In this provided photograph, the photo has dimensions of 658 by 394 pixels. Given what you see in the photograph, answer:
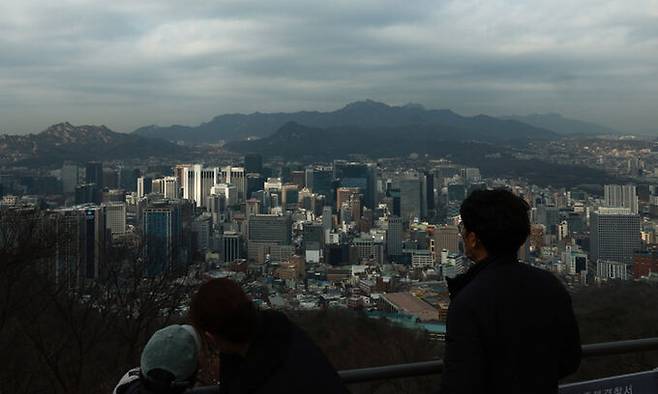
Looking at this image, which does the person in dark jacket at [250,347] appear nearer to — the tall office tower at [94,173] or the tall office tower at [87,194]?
the tall office tower at [87,194]

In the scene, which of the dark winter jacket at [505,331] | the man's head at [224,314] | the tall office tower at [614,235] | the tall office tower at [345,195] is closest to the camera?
the man's head at [224,314]

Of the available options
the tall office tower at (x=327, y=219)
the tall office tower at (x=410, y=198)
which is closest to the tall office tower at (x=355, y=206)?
the tall office tower at (x=327, y=219)

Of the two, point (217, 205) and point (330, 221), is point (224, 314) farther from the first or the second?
point (217, 205)

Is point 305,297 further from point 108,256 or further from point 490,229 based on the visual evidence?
point 490,229

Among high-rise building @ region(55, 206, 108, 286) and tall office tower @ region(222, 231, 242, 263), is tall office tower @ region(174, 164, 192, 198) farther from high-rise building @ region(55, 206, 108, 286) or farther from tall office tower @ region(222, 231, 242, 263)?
high-rise building @ region(55, 206, 108, 286)

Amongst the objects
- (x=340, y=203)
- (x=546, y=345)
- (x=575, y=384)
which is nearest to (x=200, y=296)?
(x=546, y=345)

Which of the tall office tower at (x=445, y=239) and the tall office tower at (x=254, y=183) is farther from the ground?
the tall office tower at (x=254, y=183)

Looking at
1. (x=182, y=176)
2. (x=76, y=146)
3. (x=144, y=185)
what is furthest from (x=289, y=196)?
(x=76, y=146)
